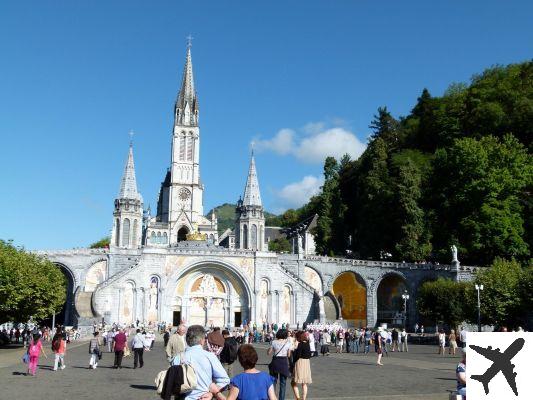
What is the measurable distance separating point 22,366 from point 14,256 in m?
14.3

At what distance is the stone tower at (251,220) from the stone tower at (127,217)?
9494 mm

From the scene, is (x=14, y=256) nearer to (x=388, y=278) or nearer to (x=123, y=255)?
(x=123, y=255)

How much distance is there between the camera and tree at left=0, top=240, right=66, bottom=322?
99.9 feet

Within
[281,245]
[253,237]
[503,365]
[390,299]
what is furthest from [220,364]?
[281,245]

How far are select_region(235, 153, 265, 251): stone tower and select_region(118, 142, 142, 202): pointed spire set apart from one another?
9.78 meters

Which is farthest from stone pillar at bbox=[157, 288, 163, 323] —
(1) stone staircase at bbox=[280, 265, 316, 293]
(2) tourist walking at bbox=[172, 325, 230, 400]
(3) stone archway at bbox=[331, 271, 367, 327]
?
(2) tourist walking at bbox=[172, 325, 230, 400]

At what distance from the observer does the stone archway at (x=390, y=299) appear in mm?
54125

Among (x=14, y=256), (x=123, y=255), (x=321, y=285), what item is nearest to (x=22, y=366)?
(x=14, y=256)

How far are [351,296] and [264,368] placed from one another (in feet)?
118

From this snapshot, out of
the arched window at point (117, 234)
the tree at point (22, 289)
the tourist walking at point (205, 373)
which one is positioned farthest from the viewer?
the arched window at point (117, 234)

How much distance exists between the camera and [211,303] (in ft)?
174

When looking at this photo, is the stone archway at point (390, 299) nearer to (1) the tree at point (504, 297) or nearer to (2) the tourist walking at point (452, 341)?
(1) the tree at point (504, 297)

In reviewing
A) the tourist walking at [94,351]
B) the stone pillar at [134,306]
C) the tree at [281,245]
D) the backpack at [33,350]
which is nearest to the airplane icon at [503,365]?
the backpack at [33,350]

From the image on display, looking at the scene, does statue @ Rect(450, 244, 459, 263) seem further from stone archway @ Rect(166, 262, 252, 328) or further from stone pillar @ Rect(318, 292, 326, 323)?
stone archway @ Rect(166, 262, 252, 328)
